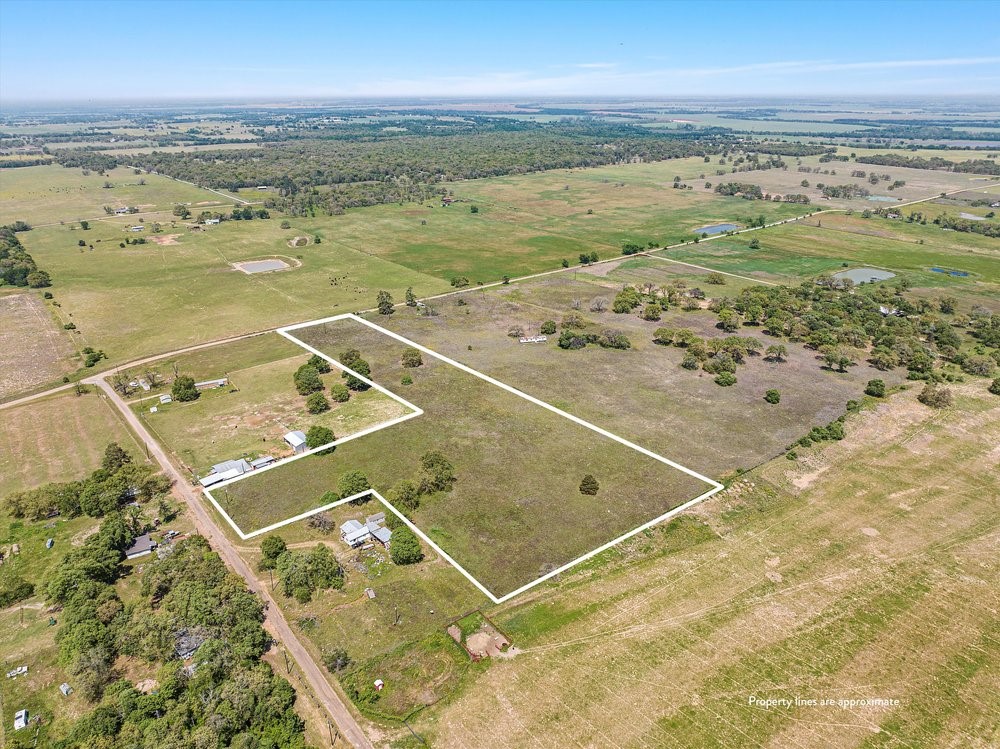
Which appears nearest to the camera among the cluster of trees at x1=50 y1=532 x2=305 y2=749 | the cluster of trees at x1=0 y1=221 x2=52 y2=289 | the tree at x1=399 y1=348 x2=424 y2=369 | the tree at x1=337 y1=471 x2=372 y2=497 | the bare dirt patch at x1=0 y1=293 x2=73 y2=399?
the cluster of trees at x1=50 y1=532 x2=305 y2=749

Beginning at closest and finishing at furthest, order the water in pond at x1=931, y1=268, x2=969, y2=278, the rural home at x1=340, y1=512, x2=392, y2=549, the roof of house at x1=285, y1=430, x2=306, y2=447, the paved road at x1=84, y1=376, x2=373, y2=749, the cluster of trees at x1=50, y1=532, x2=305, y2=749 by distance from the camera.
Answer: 1. the cluster of trees at x1=50, y1=532, x2=305, y2=749
2. the paved road at x1=84, y1=376, x2=373, y2=749
3. the rural home at x1=340, y1=512, x2=392, y2=549
4. the roof of house at x1=285, y1=430, x2=306, y2=447
5. the water in pond at x1=931, y1=268, x2=969, y2=278

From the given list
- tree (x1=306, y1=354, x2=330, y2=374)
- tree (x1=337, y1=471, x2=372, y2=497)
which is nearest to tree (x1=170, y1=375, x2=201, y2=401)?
tree (x1=306, y1=354, x2=330, y2=374)

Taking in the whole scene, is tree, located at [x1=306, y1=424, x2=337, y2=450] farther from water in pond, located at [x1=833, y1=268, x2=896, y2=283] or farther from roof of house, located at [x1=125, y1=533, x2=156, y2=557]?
water in pond, located at [x1=833, y1=268, x2=896, y2=283]

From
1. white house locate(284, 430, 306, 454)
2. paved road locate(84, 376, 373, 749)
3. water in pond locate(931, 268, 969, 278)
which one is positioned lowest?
paved road locate(84, 376, 373, 749)

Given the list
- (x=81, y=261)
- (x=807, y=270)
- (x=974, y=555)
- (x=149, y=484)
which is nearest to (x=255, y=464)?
(x=149, y=484)

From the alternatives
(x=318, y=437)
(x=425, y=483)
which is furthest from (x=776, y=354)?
(x=318, y=437)

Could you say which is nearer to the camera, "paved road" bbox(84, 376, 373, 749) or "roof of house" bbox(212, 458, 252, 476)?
"paved road" bbox(84, 376, 373, 749)

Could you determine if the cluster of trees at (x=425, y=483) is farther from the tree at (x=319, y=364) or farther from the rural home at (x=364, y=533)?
the tree at (x=319, y=364)
